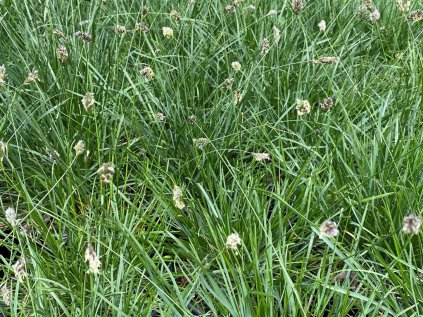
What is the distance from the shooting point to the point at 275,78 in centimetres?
287

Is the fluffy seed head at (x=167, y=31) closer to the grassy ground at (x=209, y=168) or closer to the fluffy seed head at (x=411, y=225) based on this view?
the grassy ground at (x=209, y=168)

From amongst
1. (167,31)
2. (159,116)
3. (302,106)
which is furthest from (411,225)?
(167,31)

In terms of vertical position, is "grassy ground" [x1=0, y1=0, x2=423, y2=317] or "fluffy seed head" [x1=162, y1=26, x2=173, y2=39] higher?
"fluffy seed head" [x1=162, y1=26, x2=173, y2=39]

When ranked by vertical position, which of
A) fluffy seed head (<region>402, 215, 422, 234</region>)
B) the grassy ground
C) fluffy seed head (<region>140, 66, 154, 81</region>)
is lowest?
the grassy ground

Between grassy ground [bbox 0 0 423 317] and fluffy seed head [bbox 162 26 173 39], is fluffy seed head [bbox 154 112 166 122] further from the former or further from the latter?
fluffy seed head [bbox 162 26 173 39]

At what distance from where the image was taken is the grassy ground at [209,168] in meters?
1.85

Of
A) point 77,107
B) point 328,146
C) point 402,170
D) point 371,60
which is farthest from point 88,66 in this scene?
point 371,60

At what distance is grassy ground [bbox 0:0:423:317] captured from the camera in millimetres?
1853

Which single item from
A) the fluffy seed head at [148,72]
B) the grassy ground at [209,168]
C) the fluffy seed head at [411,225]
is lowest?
the grassy ground at [209,168]

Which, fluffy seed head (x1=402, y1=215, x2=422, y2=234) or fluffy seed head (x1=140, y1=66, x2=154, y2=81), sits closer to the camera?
fluffy seed head (x1=402, y1=215, x2=422, y2=234)

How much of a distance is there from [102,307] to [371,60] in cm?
196

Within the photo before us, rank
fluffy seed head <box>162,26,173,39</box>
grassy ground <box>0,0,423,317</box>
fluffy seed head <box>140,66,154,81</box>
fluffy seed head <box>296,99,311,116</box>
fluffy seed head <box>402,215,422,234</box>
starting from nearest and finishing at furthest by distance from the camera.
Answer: fluffy seed head <box>402,215,422,234</box> → grassy ground <box>0,0,423,317</box> → fluffy seed head <box>296,99,311,116</box> → fluffy seed head <box>140,66,154,81</box> → fluffy seed head <box>162,26,173,39</box>

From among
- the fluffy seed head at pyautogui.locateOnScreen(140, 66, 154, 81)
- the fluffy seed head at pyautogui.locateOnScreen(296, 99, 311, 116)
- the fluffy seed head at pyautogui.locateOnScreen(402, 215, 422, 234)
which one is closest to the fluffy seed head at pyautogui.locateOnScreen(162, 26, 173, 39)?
the fluffy seed head at pyautogui.locateOnScreen(140, 66, 154, 81)

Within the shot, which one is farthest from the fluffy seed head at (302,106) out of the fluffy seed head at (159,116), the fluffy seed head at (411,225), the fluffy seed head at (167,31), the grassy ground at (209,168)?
the fluffy seed head at (411,225)
